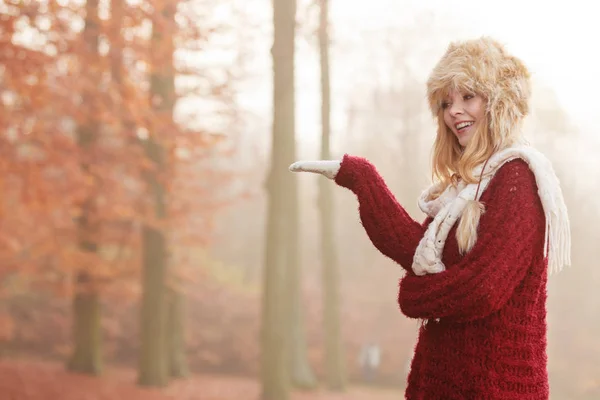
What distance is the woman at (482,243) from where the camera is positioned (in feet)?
5.86

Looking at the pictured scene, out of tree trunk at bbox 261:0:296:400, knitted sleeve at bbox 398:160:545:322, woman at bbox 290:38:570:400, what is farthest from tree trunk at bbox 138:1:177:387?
knitted sleeve at bbox 398:160:545:322

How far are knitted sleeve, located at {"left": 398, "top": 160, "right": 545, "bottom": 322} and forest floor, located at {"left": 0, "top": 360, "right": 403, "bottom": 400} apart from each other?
8.20 metres

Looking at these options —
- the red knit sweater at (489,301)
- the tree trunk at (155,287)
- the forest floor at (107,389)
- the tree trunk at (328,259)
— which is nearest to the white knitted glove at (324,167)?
the red knit sweater at (489,301)

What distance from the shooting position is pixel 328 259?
41.0 ft

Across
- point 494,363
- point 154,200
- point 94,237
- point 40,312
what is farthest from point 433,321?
point 40,312

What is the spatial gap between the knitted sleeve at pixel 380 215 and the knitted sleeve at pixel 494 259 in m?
0.15

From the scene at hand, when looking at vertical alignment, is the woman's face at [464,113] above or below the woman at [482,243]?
above

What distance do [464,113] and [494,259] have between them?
478mm

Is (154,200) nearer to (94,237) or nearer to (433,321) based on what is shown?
(94,237)

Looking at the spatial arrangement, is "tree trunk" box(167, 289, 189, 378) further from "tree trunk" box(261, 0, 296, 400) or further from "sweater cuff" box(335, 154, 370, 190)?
"sweater cuff" box(335, 154, 370, 190)

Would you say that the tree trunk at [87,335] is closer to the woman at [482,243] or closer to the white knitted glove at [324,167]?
the white knitted glove at [324,167]

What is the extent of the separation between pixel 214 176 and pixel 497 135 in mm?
9908

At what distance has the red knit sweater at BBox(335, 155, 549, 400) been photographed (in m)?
1.77

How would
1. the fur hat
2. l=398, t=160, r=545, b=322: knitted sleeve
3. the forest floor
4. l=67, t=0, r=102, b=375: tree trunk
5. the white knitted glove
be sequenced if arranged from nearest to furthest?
l=398, t=160, r=545, b=322: knitted sleeve < the fur hat < the white knitted glove < the forest floor < l=67, t=0, r=102, b=375: tree trunk
